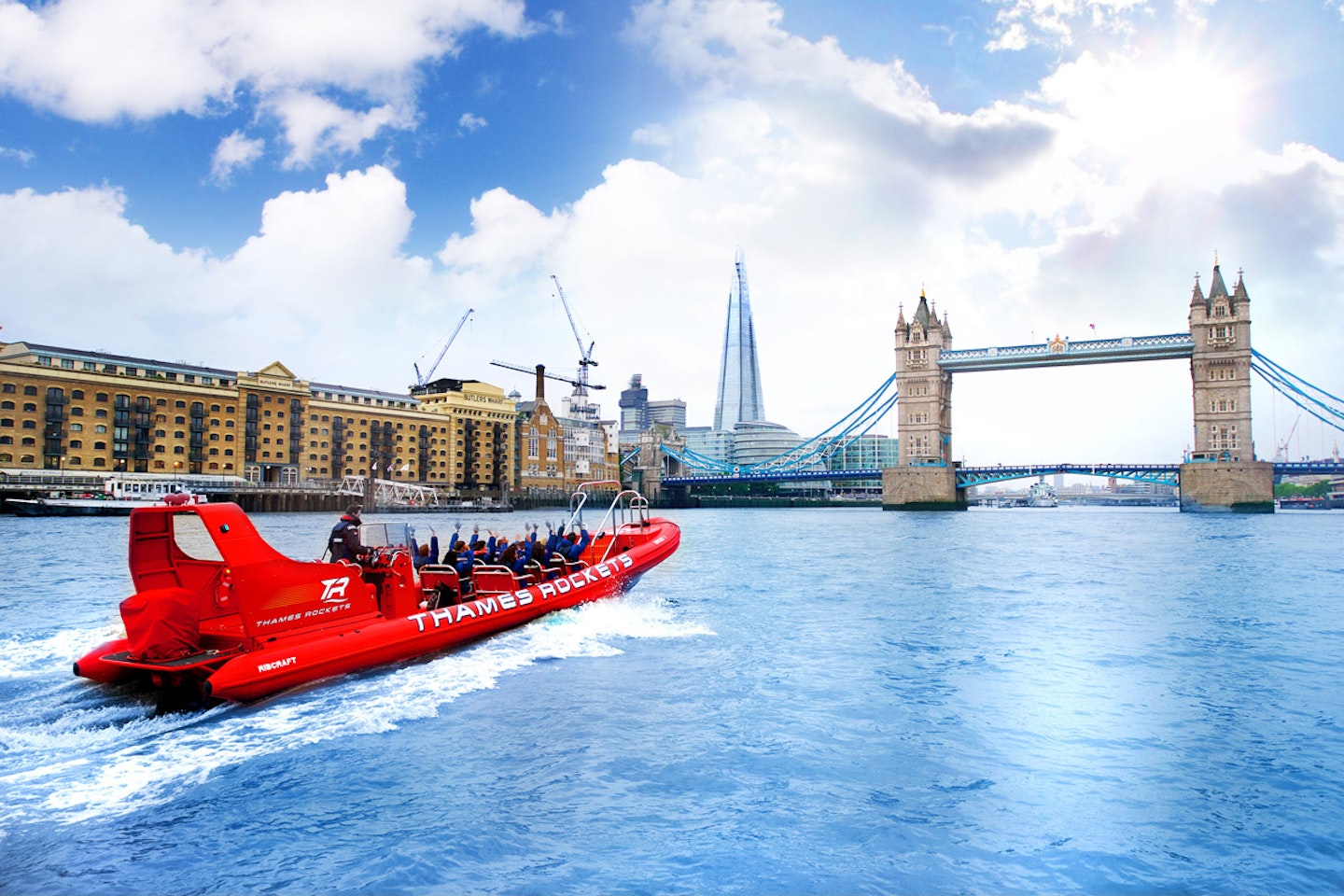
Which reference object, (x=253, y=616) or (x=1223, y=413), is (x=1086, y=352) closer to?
(x=1223, y=413)

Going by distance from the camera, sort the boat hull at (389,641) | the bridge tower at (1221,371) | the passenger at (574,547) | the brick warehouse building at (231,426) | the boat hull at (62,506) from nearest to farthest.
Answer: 1. the boat hull at (389,641)
2. the passenger at (574,547)
3. the boat hull at (62,506)
4. the brick warehouse building at (231,426)
5. the bridge tower at (1221,371)

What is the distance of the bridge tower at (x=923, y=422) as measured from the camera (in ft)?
281

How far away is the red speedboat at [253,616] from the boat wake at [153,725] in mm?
282

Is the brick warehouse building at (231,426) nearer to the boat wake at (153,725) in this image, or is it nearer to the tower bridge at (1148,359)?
the tower bridge at (1148,359)

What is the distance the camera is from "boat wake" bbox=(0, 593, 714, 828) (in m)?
6.51

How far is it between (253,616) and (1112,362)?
94674 millimetres

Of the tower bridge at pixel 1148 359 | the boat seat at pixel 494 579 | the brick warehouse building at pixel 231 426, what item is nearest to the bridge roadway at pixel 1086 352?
the tower bridge at pixel 1148 359

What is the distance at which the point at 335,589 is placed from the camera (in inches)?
409

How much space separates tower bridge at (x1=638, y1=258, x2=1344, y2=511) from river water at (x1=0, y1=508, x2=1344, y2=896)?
70164 millimetres

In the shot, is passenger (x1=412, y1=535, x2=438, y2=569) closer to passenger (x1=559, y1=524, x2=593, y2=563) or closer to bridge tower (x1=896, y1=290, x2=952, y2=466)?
passenger (x1=559, y1=524, x2=593, y2=563)

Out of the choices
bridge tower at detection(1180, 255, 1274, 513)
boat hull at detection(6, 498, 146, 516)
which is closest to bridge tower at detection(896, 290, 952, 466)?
bridge tower at detection(1180, 255, 1274, 513)

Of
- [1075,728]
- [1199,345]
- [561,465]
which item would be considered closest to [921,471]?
[1199,345]

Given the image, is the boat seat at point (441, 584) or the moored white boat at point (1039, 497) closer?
the boat seat at point (441, 584)

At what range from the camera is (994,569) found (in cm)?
2664
